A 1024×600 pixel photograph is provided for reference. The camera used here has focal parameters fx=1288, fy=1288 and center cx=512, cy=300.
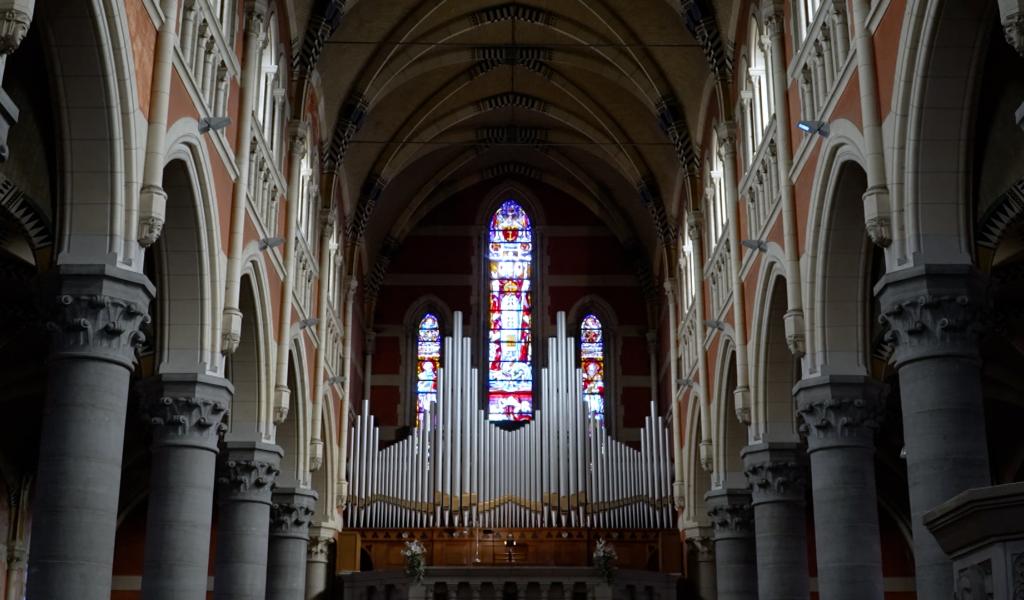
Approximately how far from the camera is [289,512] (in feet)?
88.1

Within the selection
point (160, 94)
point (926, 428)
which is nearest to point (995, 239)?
point (926, 428)

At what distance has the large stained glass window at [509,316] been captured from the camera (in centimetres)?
3853

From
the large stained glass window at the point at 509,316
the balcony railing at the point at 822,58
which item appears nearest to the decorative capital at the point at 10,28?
the balcony railing at the point at 822,58

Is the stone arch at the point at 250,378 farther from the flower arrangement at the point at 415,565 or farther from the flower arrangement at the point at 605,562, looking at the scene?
the flower arrangement at the point at 605,562

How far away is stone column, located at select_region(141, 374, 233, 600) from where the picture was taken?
17.4 metres

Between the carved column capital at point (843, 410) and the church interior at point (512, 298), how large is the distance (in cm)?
4

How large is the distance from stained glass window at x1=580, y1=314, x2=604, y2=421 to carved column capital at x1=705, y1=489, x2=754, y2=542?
11270mm

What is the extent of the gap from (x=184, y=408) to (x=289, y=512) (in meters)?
9.28

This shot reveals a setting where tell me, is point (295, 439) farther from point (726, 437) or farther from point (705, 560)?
point (705, 560)

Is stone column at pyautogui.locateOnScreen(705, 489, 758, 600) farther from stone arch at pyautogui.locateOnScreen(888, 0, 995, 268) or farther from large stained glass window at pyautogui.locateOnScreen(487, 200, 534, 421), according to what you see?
stone arch at pyautogui.locateOnScreen(888, 0, 995, 268)

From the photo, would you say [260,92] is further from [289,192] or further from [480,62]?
[480,62]

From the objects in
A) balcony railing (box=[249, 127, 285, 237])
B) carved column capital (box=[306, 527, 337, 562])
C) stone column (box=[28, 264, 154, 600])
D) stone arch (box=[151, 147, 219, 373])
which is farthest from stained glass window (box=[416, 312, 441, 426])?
stone column (box=[28, 264, 154, 600])

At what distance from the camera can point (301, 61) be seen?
25594 mm

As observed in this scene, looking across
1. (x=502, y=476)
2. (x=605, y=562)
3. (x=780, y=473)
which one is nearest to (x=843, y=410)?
(x=780, y=473)
